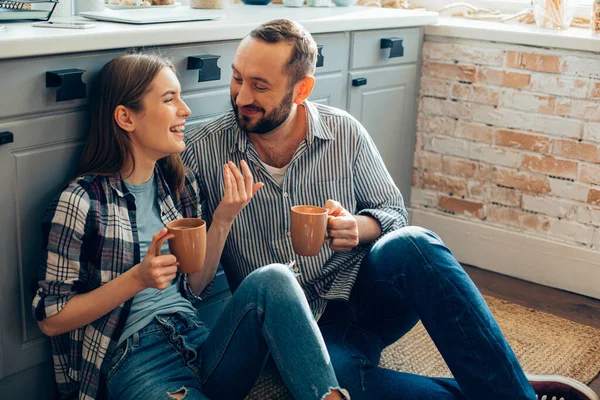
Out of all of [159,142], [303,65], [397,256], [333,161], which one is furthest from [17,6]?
[397,256]

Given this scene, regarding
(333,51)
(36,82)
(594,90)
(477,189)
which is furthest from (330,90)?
(36,82)

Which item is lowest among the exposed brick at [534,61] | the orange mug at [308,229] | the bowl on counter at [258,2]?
the orange mug at [308,229]

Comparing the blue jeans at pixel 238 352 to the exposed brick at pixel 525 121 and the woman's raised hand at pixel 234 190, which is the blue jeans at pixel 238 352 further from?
the exposed brick at pixel 525 121

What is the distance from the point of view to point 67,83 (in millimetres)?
1517

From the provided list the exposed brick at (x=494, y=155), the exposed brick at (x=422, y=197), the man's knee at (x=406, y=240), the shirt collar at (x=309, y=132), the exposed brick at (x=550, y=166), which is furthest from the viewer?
the exposed brick at (x=422, y=197)

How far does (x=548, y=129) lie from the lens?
2506mm

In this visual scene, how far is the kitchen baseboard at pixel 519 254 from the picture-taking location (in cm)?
252

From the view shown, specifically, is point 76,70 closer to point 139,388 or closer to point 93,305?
point 93,305

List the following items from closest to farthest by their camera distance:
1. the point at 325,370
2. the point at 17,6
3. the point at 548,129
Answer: the point at 325,370, the point at 17,6, the point at 548,129

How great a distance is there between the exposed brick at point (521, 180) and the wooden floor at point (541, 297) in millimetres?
325

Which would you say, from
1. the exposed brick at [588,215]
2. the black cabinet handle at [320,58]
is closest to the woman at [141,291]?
the black cabinet handle at [320,58]

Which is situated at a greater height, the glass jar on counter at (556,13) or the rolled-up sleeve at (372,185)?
the glass jar on counter at (556,13)

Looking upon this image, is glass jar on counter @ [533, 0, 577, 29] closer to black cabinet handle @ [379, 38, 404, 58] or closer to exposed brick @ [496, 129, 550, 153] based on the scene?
exposed brick @ [496, 129, 550, 153]

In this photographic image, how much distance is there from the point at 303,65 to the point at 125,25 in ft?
1.35
